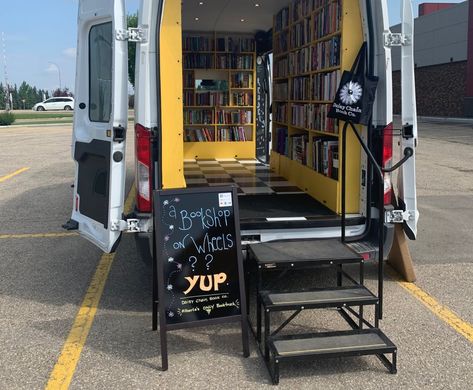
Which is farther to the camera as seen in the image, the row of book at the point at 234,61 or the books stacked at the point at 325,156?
the row of book at the point at 234,61

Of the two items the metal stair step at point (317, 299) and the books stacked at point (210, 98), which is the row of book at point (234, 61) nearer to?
the books stacked at point (210, 98)

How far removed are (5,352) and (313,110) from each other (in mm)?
3993

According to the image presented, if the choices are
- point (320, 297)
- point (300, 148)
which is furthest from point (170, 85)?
point (300, 148)

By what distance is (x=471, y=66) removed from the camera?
30.3 m

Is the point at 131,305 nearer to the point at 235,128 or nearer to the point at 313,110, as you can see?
the point at 313,110

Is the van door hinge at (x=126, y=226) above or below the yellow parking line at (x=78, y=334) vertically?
above

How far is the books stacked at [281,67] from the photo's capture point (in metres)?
7.48

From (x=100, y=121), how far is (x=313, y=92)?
2.75 m

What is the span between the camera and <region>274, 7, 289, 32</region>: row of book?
24.7 feet

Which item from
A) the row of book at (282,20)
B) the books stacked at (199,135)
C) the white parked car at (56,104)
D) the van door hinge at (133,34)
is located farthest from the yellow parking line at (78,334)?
the white parked car at (56,104)

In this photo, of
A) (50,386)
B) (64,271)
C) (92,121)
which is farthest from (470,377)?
(64,271)

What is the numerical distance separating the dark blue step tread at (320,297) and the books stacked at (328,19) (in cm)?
261

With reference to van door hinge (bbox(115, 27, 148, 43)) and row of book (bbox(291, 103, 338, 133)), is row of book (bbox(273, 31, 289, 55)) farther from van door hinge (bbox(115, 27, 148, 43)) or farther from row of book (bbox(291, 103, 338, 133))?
van door hinge (bbox(115, 27, 148, 43))

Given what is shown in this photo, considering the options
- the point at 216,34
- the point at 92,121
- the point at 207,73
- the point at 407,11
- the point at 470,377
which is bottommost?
the point at 470,377
